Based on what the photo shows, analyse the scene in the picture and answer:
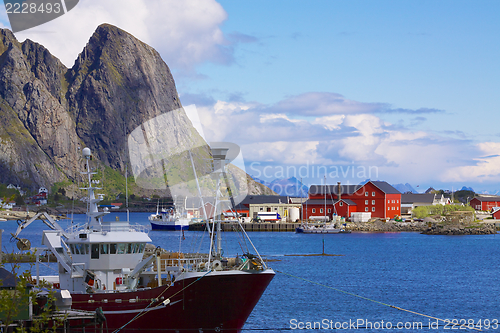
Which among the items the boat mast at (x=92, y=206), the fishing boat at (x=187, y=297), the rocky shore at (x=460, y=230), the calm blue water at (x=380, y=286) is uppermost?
the boat mast at (x=92, y=206)

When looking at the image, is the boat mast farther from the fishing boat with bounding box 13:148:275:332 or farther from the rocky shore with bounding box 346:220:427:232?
the rocky shore with bounding box 346:220:427:232

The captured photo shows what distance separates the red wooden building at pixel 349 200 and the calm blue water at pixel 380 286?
43.1 meters

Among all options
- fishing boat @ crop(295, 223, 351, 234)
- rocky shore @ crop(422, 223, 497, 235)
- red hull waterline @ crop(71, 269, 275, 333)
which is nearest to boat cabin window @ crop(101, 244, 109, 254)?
red hull waterline @ crop(71, 269, 275, 333)

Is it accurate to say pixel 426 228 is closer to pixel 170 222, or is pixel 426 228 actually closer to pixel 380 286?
pixel 170 222

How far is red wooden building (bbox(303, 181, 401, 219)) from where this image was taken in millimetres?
142000

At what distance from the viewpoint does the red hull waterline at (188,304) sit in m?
28.0

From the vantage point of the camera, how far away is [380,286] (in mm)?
53250

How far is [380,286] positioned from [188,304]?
1176 inches

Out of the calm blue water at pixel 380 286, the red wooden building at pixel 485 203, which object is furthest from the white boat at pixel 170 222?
the red wooden building at pixel 485 203

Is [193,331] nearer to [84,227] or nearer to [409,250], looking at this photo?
[84,227]

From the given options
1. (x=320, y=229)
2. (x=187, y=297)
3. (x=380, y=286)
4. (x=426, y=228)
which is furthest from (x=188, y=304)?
(x=426, y=228)

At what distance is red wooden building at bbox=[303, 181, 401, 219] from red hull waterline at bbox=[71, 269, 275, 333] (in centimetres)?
11365

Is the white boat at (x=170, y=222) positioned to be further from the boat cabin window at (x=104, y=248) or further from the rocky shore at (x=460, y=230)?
the boat cabin window at (x=104, y=248)

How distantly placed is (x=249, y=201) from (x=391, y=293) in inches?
4209
